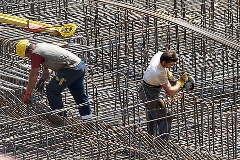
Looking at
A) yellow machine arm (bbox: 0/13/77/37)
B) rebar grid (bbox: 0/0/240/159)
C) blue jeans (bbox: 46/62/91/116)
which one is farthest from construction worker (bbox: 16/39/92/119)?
yellow machine arm (bbox: 0/13/77/37)

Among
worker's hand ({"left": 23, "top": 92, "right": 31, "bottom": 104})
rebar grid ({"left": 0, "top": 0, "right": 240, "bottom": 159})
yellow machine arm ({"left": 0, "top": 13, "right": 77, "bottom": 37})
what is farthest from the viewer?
yellow machine arm ({"left": 0, "top": 13, "right": 77, "bottom": 37})

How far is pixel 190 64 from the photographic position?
21.1 metres

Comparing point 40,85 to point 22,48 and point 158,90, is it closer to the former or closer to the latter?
point 22,48

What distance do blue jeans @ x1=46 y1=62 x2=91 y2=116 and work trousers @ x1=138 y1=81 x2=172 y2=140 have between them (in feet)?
3.48

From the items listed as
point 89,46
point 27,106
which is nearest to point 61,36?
point 89,46

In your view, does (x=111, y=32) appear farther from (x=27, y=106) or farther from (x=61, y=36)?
(x=27, y=106)

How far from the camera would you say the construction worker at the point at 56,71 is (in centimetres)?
1792

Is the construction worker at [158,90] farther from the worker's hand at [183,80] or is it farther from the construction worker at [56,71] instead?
the construction worker at [56,71]

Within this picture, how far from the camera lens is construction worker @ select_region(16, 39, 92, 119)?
17.9m

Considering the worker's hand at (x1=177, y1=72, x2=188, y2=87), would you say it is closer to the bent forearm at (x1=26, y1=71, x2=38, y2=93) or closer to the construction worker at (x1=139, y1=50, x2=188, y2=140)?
the construction worker at (x1=139, y1=50, x2=188, y2=140)

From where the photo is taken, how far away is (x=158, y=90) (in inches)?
702

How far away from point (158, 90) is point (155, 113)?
36cm

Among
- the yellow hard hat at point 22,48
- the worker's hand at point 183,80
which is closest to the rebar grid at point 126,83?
the worker's hand at point 183,80

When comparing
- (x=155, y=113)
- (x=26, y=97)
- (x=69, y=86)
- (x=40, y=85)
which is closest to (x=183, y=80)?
(x=155, y=113)
